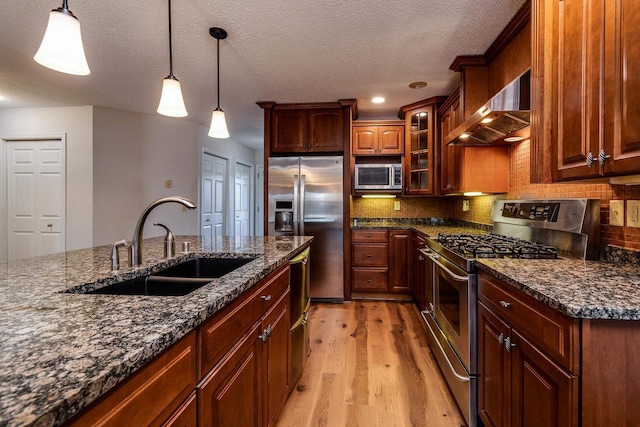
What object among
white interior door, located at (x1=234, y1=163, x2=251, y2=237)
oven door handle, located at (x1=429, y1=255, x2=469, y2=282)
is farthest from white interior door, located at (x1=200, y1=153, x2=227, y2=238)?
oven door handle, located at (x1=429, y1=255, x2=469, y2=282)

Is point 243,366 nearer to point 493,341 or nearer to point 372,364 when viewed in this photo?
point 493,341

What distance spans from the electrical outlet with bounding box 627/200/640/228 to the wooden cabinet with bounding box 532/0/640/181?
0.36 meters

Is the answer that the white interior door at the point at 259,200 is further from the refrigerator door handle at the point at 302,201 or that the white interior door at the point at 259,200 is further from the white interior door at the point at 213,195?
the refrigerator door handle at the point at 302,201

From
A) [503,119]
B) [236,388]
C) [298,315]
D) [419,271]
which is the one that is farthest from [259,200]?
[236,388]

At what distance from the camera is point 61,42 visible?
1.15m

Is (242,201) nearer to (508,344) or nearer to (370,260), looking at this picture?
(370,260)

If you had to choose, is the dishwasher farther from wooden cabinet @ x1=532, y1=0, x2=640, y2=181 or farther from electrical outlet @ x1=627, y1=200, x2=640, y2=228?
electrical outlet @ x1=627, y1=200, x2=640, y2=228

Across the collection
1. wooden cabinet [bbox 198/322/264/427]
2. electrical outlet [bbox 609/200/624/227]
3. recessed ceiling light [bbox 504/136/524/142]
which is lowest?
wooden cabinet [bbox 198/322/264/427]

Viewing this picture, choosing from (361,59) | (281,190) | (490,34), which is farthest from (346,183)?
(490,34)

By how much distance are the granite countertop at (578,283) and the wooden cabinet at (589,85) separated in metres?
0.40

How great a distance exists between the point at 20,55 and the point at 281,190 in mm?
2522

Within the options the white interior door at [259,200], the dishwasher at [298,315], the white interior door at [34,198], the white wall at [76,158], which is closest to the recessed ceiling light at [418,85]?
the dishwasher at [298,315]

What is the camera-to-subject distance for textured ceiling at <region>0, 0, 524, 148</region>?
1977 millimetres

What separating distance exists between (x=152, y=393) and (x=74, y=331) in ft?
0.70
